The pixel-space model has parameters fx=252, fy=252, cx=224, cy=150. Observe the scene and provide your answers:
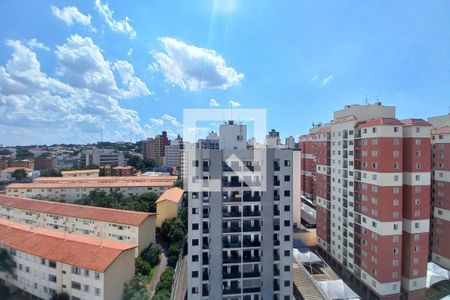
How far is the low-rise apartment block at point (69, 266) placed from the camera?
24.3ft

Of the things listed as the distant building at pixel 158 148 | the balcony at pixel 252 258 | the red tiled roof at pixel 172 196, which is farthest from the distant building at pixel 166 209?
the distant building at pixel 158 148

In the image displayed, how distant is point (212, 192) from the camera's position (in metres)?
8.34

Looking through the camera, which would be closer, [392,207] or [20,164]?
[392,207]

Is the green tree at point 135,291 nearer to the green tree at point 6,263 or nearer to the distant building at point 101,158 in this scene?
the green tree at point 6,263

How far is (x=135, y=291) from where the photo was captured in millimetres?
7906

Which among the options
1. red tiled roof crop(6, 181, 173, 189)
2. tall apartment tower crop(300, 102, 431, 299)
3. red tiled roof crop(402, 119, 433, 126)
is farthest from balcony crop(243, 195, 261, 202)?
red tiled roof crop(6, 181, 173, 189)

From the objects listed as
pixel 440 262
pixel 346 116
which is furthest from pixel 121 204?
pixel 440 262

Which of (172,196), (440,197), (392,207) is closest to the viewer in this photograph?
(392,207)

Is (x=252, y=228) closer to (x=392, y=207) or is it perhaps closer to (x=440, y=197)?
(x=392, y=207)

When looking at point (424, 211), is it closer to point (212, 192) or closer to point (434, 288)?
point (434, 288)

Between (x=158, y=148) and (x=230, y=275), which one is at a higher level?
(x=158, y=148)

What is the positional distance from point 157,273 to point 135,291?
96.8 inches

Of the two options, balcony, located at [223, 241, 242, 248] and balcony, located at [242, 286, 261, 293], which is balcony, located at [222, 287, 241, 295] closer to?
balcony, located at [242, 286, 261, 293]

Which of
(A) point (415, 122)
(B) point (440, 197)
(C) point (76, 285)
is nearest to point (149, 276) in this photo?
(C) point (76, 285)
